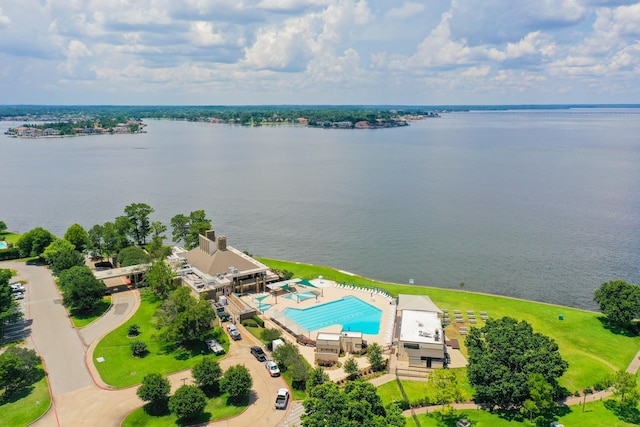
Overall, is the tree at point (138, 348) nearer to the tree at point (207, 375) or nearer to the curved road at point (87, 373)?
the curved road at point (87, 373)

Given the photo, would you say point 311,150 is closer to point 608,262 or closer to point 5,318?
point 608,262

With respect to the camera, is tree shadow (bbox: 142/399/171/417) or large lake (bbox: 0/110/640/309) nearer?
tree shadow (bbox: 142/399/171/417)

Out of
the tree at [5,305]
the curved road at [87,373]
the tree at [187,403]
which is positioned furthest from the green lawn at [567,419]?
the tree at [5,305]

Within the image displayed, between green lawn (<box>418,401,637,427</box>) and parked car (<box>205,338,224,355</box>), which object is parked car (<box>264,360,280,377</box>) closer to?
parked car (<box>205,338,224,355</box>)

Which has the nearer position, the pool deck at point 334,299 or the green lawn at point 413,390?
the green lawn at point 413,390

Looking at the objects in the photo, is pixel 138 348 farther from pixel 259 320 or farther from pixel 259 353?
pixel 259 320

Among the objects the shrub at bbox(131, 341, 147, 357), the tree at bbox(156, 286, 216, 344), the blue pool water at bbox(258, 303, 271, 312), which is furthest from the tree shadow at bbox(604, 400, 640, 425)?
the shrub at bbox(131, 341, 147, 357)
